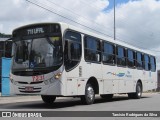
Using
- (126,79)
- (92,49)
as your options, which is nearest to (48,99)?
(92,49)

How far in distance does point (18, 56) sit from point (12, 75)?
0.82m

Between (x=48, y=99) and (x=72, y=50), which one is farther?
(x=48, y=99)

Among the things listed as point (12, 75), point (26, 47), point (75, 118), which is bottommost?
point (75, 118)

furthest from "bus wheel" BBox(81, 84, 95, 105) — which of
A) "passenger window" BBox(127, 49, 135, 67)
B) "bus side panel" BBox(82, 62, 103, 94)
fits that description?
"passenger window" BBox(127, 49, 135, 67)

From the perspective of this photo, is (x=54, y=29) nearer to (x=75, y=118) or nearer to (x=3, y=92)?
(x=75, y=118)

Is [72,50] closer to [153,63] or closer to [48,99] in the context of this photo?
[48,99]

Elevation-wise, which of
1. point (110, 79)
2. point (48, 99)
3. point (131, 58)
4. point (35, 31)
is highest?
point (35, 31)

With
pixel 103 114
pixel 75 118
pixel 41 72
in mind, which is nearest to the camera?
pixel 75 118

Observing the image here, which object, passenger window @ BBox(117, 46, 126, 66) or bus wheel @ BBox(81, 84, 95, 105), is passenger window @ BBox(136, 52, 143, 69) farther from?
bus wheel @ BBox(81, 84, 95, 105)

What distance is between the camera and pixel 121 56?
21719 mm

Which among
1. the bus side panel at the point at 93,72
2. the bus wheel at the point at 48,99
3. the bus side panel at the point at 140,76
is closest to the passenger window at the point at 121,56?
the bus side panel at the point at 140,76

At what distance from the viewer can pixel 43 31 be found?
15602 millimetres

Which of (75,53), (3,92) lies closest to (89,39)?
(75,53)

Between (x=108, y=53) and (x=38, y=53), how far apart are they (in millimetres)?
5369
